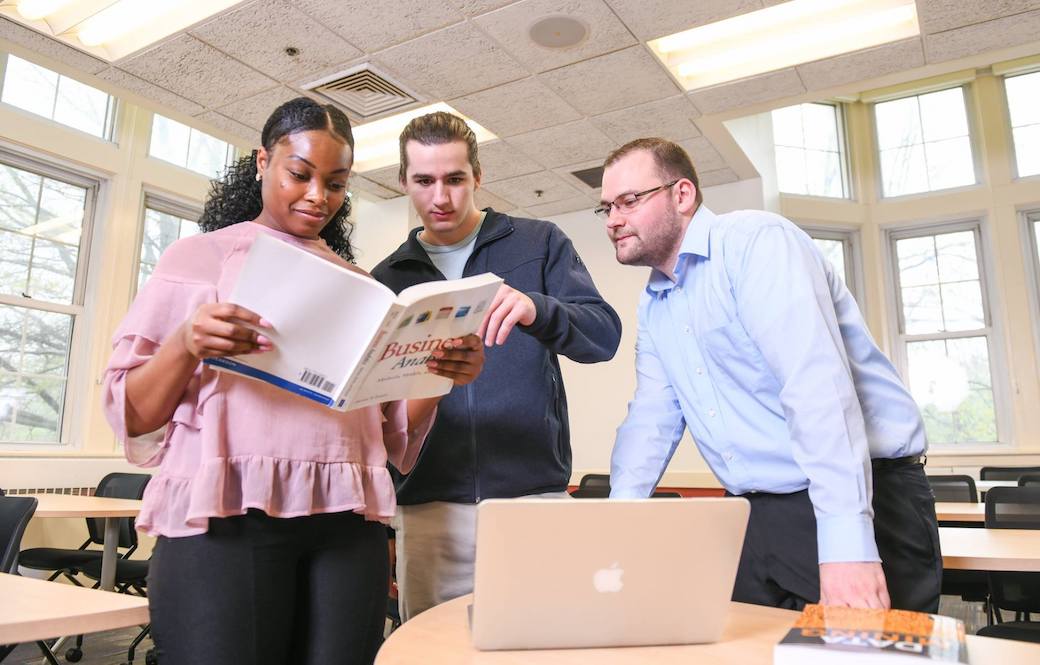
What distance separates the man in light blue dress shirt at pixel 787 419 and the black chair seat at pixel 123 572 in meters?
3.14

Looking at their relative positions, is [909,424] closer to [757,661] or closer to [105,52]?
[757,661]

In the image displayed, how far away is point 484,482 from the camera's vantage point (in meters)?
1.56

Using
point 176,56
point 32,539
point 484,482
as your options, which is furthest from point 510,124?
point 32,539

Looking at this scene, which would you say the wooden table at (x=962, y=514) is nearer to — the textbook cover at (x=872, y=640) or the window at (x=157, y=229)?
the textbook cover at (x=872, y=640)

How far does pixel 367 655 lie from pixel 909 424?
1.04m

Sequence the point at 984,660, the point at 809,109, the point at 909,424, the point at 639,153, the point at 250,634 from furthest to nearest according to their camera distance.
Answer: the point at 809,109 → the point at 639,153 → the point at 909,424 → the point at 250,634 → the point at 984,660

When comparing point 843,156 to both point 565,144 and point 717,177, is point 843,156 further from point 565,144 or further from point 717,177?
point 565,144

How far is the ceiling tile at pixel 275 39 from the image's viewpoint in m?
3.59

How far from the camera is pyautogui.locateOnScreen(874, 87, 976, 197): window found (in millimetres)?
6879

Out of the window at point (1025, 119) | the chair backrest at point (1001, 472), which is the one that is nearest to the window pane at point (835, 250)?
the window at point (1025, 119)

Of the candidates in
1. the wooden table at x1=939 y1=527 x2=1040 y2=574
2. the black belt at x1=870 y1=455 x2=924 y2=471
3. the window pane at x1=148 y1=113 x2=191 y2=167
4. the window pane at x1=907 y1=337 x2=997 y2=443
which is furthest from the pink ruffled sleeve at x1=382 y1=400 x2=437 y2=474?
the window pane at x1=907 y1=337 x2=997 y2=443

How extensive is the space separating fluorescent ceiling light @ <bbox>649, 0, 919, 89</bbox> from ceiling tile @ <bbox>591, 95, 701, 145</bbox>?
0.20m

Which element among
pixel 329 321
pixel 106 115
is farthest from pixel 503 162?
pixel 329 321

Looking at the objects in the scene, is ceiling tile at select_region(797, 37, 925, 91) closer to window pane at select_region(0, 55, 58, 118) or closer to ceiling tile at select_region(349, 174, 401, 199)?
ceiling tile at select_region(349, 174, 401, 199)
